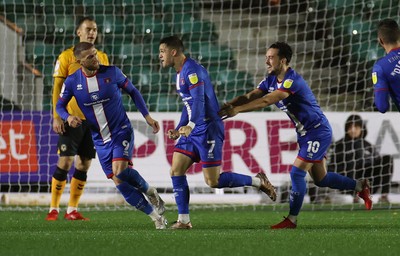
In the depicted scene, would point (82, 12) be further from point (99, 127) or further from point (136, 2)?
point (99, 127)

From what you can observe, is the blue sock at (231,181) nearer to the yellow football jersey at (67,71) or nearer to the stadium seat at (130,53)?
the yellow football jersey at (67,71)

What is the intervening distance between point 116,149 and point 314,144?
165cm

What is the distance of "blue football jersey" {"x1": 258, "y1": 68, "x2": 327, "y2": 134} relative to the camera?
23.5 feet

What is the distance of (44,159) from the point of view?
1102 cm

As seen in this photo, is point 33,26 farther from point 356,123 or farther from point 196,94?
point 196,94

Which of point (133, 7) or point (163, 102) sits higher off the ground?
point (133, 7)

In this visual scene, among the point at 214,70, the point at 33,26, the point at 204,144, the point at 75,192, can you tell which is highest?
the point at 33,26

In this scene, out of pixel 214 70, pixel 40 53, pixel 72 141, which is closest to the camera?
pixel 72 141

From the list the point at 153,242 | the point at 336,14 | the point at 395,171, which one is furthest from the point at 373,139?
the point at 153,242

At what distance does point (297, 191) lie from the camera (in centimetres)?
729

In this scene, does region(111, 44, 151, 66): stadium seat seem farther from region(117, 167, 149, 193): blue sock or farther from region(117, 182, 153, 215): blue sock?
region(117, 182, 153, 215): blue sock

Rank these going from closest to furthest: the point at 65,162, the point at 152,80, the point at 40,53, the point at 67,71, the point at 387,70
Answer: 1. the point at 387,70
2. the point at 67,71
3. the point at 65,162
4. the point at 40,53
5. the point at 152,80

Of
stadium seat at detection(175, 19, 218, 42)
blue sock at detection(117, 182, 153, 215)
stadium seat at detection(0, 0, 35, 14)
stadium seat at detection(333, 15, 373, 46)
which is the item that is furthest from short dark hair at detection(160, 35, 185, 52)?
stadium seat at detection(0, 0, 35, 14)

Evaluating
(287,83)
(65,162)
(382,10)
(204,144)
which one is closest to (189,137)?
(204,144)
